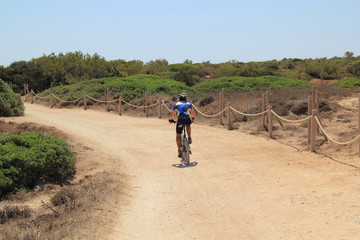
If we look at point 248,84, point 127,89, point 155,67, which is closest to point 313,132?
point 248,84

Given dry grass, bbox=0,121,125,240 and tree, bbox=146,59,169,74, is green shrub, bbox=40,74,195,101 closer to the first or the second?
dry grass, bbox=0,121,125,240

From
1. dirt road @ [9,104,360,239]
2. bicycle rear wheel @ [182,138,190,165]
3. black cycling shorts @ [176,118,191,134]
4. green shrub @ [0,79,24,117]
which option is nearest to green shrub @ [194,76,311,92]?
green shrub @ [0,79,24,117]

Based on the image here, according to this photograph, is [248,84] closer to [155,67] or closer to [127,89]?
[127,89]

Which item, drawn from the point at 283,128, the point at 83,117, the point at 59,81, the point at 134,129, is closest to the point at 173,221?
the point at 283,128

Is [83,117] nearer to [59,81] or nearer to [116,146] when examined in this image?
[116,146]

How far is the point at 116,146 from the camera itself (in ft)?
44.5

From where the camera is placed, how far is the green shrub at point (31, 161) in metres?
9.41

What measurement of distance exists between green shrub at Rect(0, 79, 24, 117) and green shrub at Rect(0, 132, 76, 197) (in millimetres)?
10516

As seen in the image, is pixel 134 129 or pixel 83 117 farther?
pixel 83 117

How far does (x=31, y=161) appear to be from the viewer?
32.5 ft

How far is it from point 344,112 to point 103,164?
10794 mm

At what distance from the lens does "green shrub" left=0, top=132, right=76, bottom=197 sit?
30.9ft

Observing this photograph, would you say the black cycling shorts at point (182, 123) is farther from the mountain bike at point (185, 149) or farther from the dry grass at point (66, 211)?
the dry grass at point (66, 211)

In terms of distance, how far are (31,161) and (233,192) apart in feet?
16.4
